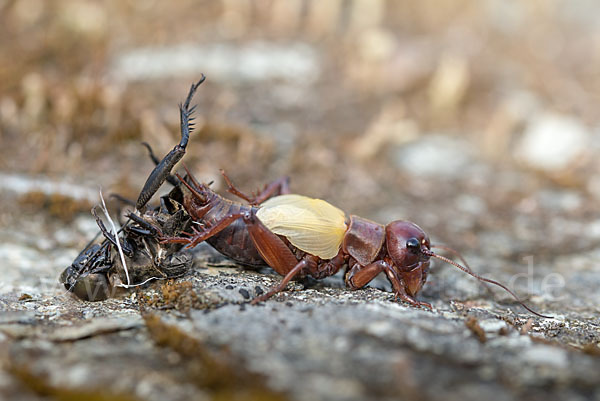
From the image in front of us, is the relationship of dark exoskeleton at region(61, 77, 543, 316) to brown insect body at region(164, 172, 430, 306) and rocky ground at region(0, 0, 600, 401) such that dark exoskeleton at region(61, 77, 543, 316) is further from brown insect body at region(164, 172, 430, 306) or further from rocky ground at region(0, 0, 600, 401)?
Result: rocky ground at region(0, 0, 600, 401)

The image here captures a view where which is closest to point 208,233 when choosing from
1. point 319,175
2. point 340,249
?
point 340,249

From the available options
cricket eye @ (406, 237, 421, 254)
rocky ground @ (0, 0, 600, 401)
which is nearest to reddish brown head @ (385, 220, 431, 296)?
cricket eye @ (406, 237, 421, 254)

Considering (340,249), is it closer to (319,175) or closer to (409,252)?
(409,252)

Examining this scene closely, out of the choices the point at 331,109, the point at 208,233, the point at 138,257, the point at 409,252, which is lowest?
the point at 409,252

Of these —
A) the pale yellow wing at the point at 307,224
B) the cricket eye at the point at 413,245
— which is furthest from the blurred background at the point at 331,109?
the pale yellow wing at the point at 307,224

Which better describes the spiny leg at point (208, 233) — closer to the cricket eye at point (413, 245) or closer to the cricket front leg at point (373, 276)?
the cricket front leg at point (373, 276)

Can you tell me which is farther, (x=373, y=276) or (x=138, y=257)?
(x=373, y=276)
